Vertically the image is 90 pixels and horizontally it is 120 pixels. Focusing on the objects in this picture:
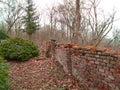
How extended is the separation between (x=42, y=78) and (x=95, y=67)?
11.8ft

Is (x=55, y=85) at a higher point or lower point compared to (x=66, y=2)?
lower

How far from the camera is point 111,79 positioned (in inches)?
207

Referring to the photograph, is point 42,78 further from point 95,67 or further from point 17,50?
point 17,50

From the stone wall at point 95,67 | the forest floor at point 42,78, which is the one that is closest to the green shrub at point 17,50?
the forest floor at point 42,78

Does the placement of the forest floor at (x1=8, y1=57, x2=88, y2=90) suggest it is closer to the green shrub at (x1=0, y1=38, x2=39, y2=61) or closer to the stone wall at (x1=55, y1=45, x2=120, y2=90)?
the stone wall at (x1=55, y1=45, x2=120, y2=90)

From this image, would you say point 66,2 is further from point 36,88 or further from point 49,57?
point 36,88

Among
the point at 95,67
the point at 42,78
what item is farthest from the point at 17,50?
the point at 95,67

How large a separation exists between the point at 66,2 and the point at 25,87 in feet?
65.3

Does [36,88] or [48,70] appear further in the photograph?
[48,70]

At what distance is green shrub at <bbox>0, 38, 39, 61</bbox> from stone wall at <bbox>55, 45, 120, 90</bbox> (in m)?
5.19

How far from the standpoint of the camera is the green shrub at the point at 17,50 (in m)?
13.2

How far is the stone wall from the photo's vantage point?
16.8 feet

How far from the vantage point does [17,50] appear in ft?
43.9

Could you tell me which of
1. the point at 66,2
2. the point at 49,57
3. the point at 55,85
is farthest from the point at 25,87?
the point at 66,2
